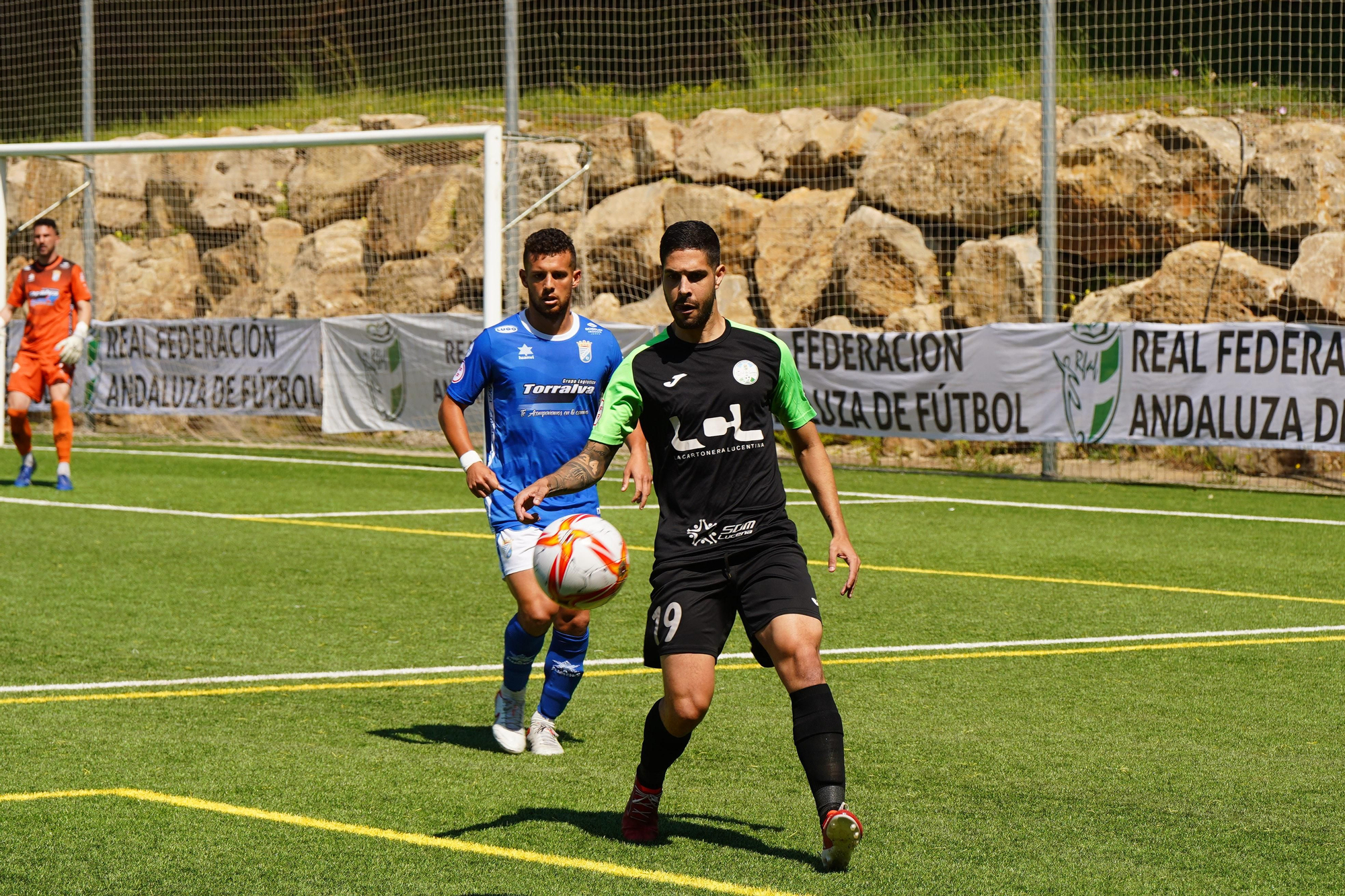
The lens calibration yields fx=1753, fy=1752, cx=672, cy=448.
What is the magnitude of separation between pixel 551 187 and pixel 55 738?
17.0 meters

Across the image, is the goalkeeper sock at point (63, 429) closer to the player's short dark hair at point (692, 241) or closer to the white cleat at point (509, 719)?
the white cleat at point (509, 719)

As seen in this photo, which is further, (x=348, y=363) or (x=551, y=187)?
(x=551, y=187)

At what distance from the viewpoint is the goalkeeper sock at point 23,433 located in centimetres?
1591

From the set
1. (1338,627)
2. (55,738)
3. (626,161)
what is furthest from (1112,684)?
(626,161)

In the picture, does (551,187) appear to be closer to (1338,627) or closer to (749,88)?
(749,88)

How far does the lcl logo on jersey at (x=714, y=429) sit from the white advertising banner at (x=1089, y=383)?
11.6m

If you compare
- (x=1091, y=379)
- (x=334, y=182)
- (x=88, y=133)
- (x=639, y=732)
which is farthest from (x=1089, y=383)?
(x=334, y=182)

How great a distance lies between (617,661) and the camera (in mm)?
8625

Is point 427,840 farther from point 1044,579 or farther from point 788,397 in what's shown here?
point 1044,579

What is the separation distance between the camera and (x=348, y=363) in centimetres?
2097

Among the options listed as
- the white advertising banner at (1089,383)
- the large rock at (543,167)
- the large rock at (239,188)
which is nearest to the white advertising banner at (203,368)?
the large rock at (543,167)

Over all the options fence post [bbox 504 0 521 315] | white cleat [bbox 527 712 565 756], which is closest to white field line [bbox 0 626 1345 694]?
white cleat [bbox 527 712 565 756]

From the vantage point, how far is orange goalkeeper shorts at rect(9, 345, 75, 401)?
16.0 meters

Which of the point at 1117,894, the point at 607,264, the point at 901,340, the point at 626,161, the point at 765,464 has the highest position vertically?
the point at 626,161
